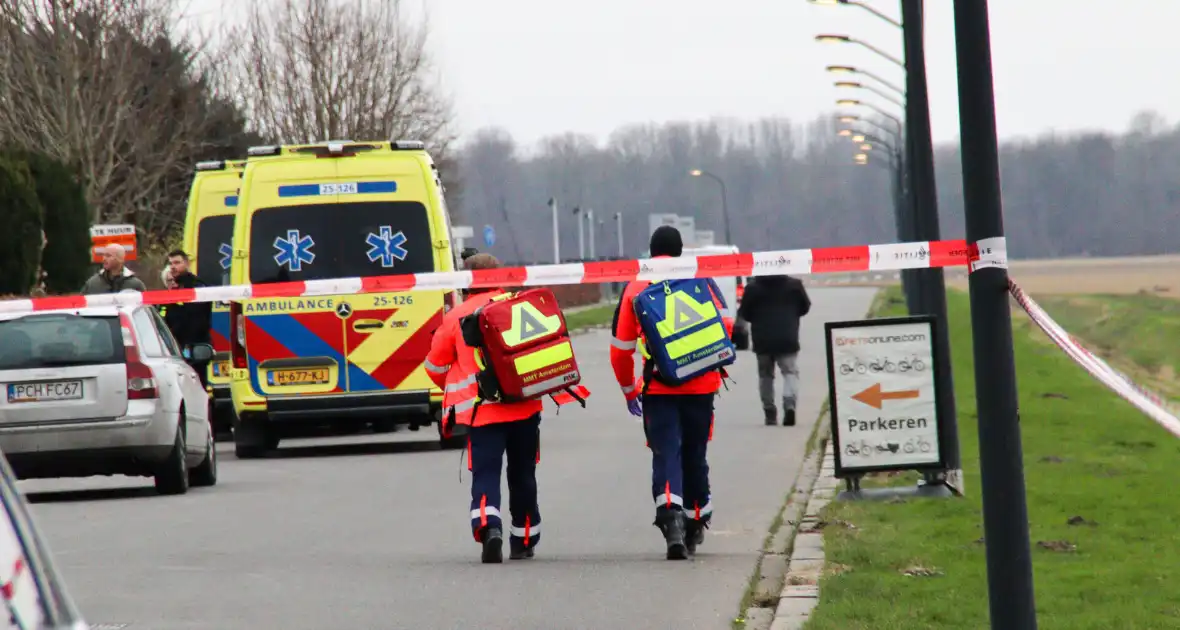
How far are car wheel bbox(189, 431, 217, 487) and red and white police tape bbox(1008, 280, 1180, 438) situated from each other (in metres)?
10.6

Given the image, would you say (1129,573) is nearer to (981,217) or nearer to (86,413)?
(981,217)

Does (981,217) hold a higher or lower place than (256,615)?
higher

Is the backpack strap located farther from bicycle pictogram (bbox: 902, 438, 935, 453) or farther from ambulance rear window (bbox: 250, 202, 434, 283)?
ambulance rear window (bbox: 250, 202, 434, 283)

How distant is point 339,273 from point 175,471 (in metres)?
3.32

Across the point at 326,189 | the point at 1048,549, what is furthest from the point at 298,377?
the point at 1048,549

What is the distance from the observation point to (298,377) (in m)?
17.8

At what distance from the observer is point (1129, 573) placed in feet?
29.1

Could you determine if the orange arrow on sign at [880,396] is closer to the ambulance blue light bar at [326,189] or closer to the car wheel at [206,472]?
the car wheel at [206,472]

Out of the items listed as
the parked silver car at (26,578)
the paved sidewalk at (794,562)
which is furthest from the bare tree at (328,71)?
the parked silver car at (26,578)

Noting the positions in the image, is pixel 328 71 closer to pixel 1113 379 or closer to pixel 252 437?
pixel 252 437

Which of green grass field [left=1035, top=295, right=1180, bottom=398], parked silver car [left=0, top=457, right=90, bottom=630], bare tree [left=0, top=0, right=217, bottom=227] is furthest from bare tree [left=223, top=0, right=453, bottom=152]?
parked silver car [left=0, top=457, right=90, bottom=630]

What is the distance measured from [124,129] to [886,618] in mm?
37234

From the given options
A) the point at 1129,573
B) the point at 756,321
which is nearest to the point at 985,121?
the point at 1129,573

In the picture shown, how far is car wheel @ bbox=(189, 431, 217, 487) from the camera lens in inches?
620
